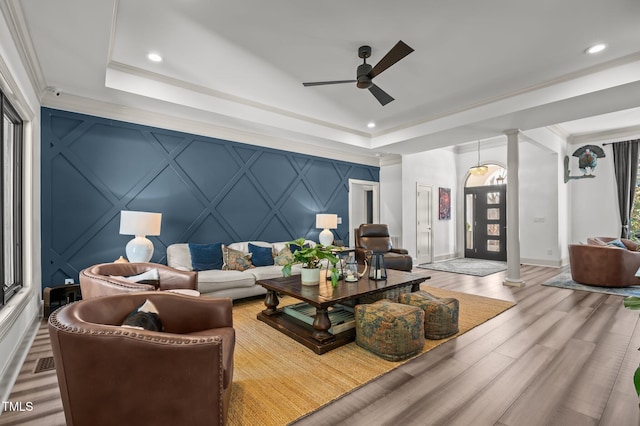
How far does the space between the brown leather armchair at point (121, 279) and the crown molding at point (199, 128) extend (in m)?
2.27

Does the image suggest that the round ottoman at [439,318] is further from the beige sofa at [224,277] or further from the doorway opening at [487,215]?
the doorway opening at [487,215]

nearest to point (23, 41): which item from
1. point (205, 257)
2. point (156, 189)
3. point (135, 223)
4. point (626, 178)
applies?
point (135, 223)

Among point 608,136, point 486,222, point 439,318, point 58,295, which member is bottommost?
point 439,318

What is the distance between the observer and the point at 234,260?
438cm

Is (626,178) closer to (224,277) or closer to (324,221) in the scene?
(324,221)

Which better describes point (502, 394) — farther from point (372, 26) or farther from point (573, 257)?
point (573, 257)

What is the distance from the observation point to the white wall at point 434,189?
7363 millimetres

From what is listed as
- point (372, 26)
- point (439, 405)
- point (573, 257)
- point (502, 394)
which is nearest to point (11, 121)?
point (372, 26)

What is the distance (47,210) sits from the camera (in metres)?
3.71

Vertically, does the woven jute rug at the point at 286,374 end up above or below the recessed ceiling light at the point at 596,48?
below

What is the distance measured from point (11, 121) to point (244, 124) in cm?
270

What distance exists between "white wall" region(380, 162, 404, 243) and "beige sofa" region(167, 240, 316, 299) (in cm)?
366

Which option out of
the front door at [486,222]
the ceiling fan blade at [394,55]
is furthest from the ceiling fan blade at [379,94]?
the front door at [486,222]

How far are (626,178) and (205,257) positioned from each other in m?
8.62
